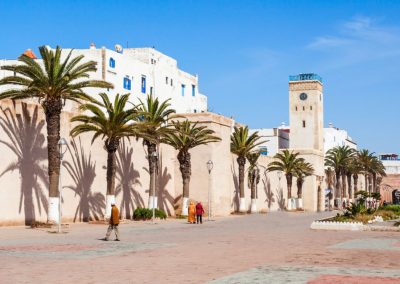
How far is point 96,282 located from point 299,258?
22.3 ft

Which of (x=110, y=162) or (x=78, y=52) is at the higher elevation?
(x=78, y=52)

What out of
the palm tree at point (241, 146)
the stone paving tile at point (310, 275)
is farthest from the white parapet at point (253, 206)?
the stone paving tile at point (310, 275)

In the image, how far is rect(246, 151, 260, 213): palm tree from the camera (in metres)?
60.5

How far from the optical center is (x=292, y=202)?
256 ft

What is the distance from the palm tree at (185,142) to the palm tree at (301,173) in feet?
88.7

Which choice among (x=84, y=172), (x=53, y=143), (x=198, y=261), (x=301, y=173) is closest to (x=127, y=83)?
(x=84, y=172)

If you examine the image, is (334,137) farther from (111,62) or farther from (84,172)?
(84,172)

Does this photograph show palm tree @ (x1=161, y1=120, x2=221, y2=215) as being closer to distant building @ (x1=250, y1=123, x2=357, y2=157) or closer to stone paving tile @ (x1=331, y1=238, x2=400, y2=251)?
stone paving tile @ (x1=331, y1=238, x2=400, y2=251)

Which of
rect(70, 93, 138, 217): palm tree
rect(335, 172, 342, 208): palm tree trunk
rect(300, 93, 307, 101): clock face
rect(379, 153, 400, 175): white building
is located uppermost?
rect(300, 93, 307, 101): clock face

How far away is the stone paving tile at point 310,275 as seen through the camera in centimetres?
1198

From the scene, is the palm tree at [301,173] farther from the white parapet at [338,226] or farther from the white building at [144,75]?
the white parapet at [338,226]

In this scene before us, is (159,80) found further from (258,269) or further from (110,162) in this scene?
(258,269)

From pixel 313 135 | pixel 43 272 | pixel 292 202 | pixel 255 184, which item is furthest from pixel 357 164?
pixel 43 272

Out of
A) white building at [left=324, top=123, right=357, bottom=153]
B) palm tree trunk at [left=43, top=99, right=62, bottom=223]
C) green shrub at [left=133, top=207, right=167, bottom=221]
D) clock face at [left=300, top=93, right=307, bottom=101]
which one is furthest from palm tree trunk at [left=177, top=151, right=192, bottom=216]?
white building at [left=324, top=123, right=357, bottom=153]
